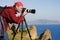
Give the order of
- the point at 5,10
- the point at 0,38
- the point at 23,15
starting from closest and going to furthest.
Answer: the point at 0,38, the point at 5,10, the point at 23,15

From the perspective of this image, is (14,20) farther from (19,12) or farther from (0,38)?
(0,38)

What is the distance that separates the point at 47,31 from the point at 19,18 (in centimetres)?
1558

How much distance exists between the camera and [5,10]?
8.30 metres

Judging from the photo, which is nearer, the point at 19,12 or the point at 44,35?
the point at 19,12

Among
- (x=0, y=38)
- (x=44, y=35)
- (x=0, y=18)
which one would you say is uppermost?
(x=0, y=18)

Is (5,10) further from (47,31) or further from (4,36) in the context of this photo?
(47,31)

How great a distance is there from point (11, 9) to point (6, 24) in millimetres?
470

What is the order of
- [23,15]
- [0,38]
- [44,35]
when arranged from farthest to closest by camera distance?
[44,35] < [23,15] < [0,38]

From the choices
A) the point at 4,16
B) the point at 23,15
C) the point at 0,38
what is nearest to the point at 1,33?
the point at 0,38

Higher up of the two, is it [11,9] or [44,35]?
[11,9]

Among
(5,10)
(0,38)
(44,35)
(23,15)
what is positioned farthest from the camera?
(44,35)

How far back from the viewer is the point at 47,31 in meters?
24.0

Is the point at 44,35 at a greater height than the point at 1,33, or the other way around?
the point at 1,33

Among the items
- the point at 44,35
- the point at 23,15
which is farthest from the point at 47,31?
the point at 23,15
